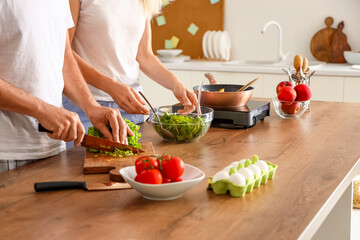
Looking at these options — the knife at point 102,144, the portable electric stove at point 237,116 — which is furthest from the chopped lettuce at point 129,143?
the portable electric stove at point 237,116

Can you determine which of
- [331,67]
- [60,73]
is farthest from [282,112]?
[331,67]

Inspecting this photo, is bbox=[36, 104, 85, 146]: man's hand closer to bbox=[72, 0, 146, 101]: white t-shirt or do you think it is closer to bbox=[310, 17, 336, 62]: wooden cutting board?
bbox=[72, 0, 146, 101]: white t-shirt

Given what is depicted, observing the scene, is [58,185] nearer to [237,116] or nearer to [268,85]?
[237,116]

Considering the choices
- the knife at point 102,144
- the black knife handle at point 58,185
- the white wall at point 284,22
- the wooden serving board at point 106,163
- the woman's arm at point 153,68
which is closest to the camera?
the black knife handle at point 58,185

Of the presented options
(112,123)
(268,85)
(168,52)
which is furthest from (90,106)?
(168,52)

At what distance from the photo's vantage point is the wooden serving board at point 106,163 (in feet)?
4.66

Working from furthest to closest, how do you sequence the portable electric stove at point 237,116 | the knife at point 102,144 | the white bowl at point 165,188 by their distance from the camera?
the portable electric stove at point 237,116
the knife at point 102,144
the white bowl at point 165,188

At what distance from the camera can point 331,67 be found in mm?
4113

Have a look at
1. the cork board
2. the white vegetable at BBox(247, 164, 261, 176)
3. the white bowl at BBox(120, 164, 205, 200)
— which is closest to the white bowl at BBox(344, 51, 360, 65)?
the cork board

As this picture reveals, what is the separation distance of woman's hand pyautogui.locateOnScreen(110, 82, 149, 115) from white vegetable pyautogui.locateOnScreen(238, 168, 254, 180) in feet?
2.22

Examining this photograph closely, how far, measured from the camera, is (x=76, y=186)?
1335 mm

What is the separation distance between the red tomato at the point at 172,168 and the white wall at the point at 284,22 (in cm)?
355

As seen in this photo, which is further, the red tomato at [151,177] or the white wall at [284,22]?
the white wall at [284,22]

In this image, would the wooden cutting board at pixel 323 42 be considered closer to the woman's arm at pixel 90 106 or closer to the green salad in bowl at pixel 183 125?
the green salad in bowl at pixel 183 125
